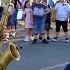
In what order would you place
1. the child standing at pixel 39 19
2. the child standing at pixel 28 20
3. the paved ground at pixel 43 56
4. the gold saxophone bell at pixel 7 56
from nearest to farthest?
the gold saxophone bell at pixel 7 56
the paved ground at pixel 43 56
the child standing at pixel 39 19
the child standing at pixel 28 20

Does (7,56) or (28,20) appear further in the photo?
(28,20)

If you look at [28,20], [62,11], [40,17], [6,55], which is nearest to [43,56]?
[40,17]

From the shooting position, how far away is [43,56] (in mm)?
9000

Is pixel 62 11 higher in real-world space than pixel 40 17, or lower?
higher

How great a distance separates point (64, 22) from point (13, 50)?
266 inches

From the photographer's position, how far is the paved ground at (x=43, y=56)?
781cm

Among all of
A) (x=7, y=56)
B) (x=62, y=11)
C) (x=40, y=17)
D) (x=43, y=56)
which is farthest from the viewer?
(x=62, y=11)

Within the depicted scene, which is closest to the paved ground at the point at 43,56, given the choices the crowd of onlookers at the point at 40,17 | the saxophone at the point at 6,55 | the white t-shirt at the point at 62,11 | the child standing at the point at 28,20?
the child standing at the point at 28,20

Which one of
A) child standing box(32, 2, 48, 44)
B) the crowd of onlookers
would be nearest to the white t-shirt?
the crowd of onlookers

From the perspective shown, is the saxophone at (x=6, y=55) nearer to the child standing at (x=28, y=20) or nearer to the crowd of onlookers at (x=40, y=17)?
the crowd of onlookers at (x=40, y=17)

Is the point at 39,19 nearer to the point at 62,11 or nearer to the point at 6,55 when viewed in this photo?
the point at 62,11

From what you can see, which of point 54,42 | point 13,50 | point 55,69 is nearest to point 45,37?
point 54,42

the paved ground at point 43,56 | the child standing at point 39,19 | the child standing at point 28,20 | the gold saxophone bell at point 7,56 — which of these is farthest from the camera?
the child standing at point 28,20

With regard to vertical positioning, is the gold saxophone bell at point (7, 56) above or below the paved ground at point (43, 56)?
above
